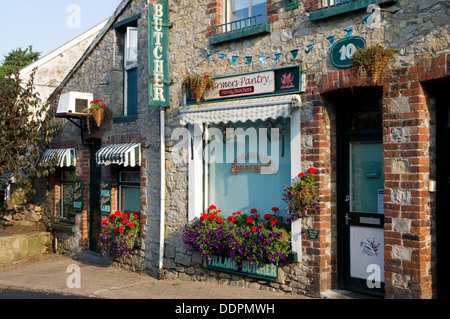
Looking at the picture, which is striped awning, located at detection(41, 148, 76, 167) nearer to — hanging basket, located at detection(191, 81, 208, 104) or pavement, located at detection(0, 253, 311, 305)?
pavement, located at detection(0, 253, 311, 305)

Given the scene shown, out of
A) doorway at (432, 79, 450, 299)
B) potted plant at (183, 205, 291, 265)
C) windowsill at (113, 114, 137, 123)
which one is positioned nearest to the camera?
doorway at (432, 79, 450, 299)

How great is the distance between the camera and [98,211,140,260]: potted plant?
953cm

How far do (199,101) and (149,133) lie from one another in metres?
1.64

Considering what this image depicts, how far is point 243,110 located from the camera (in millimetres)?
7496

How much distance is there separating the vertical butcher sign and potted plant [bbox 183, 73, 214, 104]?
76 centimetres

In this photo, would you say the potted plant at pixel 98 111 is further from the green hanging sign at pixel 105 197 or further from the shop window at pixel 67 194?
the shop window at pixel 67 194

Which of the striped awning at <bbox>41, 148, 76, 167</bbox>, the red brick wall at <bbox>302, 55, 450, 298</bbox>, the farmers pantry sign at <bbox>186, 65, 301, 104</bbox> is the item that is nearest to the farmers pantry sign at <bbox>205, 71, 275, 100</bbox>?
the farmers pantry sign at <bbox>186, 65, 301, 104</bbox>

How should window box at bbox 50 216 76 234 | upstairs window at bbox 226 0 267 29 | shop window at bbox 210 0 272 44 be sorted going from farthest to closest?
1. window box at bbox 50 216 76 234
2. upstairs window at bbox 226 0 267 29
3. shop window at bbox 210 0 272 44

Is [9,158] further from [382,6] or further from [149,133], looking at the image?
[382,6]

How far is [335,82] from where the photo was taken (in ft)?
21.5

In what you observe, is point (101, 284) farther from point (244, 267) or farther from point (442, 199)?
point (442, 199)

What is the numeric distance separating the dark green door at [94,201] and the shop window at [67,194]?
848 mm

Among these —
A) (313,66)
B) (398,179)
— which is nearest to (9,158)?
(313,66)

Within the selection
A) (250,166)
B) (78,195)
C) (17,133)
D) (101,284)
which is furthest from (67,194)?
(250,166)
